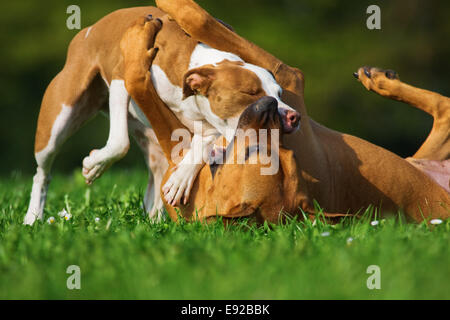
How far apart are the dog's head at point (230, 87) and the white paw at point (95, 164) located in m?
0.69

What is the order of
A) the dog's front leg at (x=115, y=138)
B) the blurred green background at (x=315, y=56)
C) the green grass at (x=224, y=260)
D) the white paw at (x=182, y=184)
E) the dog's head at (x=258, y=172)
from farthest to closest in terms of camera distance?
the blurred green background at (x=315, y=56) < the dog's front leg at (x=115, y=138) < the white paw at (x=182, y=184) < the dog's head at (x=258, y=172) < the green grass at (x=224, y=260)

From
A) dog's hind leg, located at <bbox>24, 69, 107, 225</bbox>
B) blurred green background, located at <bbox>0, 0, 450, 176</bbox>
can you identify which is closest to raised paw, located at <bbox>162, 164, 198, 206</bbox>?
dog's hind leg, located at <bbox>24, 69, 107, 225</bbox>

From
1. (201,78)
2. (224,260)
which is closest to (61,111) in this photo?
(201,78)

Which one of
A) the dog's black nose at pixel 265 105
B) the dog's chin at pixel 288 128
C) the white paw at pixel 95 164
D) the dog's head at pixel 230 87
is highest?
the dog's head at pixel 230 87

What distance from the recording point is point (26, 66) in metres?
16.3

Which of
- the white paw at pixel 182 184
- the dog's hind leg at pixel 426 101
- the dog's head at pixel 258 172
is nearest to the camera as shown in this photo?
the dog's head at pixel 258 172

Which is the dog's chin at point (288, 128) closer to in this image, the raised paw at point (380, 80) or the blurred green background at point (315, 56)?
the raised paw at point (380, 80)

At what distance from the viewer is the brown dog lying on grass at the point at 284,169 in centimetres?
329

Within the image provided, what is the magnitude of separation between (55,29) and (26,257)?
1482 centimetres

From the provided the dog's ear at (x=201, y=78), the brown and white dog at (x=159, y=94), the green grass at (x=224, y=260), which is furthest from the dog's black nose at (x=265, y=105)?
the green grass at (x=224, y=260)

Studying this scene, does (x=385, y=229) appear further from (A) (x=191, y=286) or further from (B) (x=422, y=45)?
(B) (x=422, y=45)

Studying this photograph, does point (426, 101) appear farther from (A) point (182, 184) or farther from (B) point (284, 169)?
(A) point (182, 184)

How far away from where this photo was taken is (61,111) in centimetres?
444
